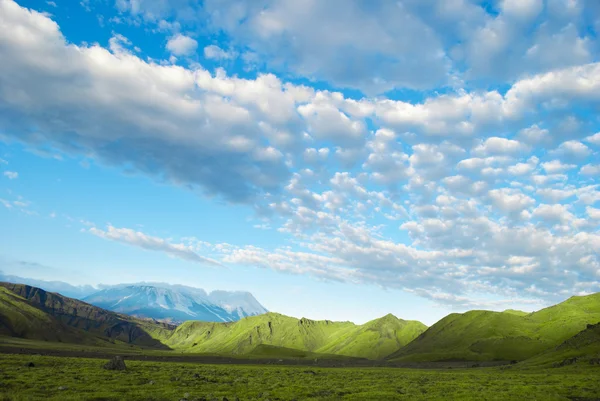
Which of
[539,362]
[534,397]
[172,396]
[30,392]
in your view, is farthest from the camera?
[539,362]

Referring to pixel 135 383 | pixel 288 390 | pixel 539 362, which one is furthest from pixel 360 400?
pixel 539 362

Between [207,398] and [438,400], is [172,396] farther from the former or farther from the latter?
[438,400]

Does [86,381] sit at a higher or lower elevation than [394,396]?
lower

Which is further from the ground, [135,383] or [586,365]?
[586,365]

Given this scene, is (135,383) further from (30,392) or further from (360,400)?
(360,400)

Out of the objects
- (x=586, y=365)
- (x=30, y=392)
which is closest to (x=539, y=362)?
(x=586, y=365)

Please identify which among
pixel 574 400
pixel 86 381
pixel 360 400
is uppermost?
pixel 574 400

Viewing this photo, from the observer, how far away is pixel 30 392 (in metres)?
31.5

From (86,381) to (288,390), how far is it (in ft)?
74.2

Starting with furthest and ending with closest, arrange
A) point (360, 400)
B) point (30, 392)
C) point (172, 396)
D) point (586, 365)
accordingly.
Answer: point (586, 365), point (360, 400), point (172, 396), point (30, 392)

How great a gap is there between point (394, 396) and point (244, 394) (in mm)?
16153

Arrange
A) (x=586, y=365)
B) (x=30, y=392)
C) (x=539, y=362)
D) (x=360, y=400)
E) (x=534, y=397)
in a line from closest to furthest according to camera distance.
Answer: (x=30, y=392)
(x=360, y=400)
(x=534, y=397)
(x=586, y=365)
(x=539, y=362)

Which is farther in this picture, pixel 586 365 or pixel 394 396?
pixel 586 365

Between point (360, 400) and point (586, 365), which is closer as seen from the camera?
point (360, 400)
